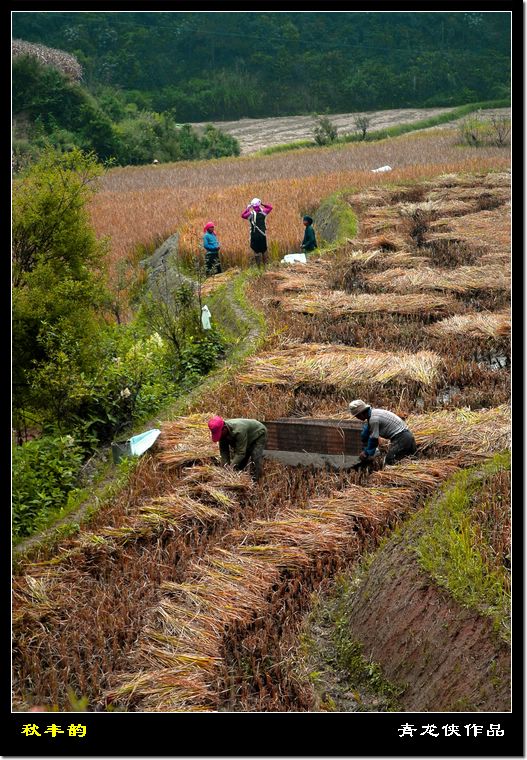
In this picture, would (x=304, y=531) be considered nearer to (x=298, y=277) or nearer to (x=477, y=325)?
(x=477, y=325)

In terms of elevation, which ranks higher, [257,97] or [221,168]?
[257,97]

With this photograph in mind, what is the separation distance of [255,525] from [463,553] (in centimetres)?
195

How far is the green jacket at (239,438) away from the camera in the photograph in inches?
287

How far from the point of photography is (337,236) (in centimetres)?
1716

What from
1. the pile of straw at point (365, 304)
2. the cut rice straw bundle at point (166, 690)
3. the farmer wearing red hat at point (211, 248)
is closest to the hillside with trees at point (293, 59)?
the farmer wearing red hat at point (211, 248)

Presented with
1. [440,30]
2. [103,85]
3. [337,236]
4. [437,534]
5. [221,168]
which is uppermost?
[440,30]

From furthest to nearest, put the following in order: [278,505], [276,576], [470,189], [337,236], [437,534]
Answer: [470,189], [337,236], [278,505], [276,576], [437,534]

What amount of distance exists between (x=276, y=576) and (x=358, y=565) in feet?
1.84

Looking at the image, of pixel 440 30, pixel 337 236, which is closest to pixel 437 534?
pixel 337 236

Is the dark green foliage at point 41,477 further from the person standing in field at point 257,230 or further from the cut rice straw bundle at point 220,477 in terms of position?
the person standing in field at point 257,230

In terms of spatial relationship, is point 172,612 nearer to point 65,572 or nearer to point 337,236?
point 65,572

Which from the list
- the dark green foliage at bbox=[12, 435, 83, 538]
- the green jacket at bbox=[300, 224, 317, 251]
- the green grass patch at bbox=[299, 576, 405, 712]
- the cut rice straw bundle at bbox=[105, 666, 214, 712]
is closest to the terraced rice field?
the cut rice straw bundle at bbox=[105, 666, 214, 712]

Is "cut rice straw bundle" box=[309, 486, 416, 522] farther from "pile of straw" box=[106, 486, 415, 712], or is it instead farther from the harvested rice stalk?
the harvested rice stalk

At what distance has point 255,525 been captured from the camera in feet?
21.6
